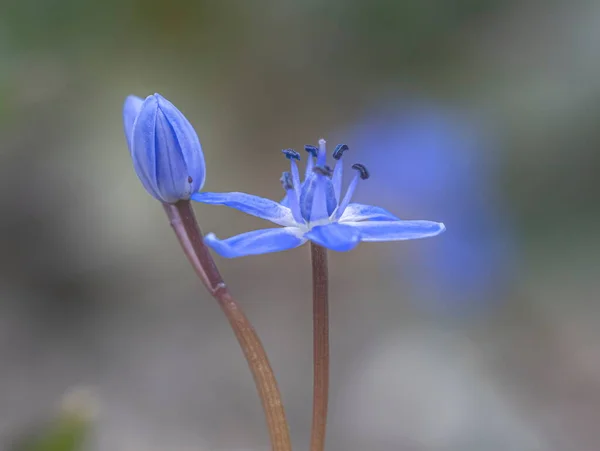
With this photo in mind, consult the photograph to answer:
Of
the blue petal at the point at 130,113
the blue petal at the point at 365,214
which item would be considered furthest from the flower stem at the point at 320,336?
the blue petal at the point at 130,113

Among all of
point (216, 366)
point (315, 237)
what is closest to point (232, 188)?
point (216, 366)

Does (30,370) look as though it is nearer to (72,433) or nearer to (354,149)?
(72,433)

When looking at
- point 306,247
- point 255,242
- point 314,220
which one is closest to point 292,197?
point 314,220

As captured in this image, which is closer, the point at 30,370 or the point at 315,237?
the point at 315,237

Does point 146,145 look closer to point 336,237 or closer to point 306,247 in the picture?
point 336,237

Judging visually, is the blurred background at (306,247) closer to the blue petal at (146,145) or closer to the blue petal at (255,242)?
the blue petal at (146,145)

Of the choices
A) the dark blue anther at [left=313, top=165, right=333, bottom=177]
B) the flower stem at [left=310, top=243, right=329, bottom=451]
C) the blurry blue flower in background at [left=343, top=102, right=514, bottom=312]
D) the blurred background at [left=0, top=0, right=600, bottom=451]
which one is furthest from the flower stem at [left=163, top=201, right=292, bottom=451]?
the blurry blue flower in background at [left=343, top=102, right=514, bottom=312]

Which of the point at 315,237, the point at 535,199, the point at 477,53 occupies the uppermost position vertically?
the point at 477,53
